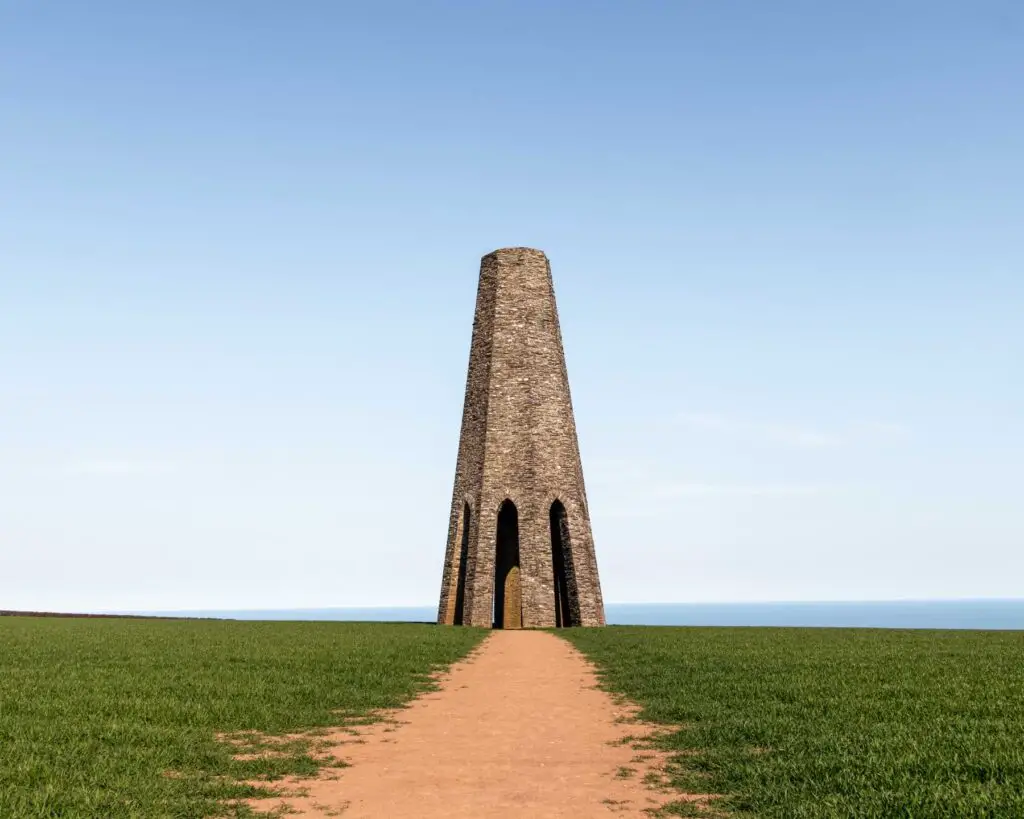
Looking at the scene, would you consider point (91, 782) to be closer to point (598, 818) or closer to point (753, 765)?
point (598, 818)

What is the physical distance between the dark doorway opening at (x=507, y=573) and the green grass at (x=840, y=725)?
19.1m

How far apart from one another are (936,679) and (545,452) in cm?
2459

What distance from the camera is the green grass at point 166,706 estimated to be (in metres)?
9.30

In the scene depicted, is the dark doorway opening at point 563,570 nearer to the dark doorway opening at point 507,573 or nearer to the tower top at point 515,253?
the dark doorway opening at point 507,573

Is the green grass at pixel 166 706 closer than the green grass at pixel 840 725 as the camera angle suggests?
No

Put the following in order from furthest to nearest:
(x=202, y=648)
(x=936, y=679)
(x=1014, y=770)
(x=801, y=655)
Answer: (x=202, y=648), (x=801, y=655), (x=936, y=679), (x=1014, y=770)

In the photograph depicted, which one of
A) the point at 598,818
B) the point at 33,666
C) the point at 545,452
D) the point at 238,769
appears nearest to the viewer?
the point at 598,818

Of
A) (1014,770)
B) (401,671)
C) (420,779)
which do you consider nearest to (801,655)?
(401,671)

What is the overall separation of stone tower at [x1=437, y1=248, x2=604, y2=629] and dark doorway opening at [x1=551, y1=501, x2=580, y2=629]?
63 millimetres

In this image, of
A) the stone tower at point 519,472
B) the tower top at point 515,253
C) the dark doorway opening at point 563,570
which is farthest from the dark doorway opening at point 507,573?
the tower top at point 515,253

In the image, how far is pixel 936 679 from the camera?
690 inches

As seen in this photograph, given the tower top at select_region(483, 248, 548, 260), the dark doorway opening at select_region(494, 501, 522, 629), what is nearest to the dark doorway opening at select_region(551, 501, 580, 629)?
the dark doorway opening at select_region(494, 501, 522, 629)

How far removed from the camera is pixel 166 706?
14.1m

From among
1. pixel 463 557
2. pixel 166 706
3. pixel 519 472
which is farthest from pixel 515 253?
pixel 166 706
